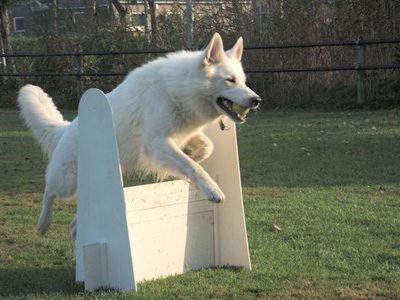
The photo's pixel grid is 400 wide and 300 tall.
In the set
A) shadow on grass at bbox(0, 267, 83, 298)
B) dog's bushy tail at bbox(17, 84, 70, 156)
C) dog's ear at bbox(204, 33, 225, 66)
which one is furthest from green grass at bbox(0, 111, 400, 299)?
dog's ear at bbox(204, 33, 225, 66)

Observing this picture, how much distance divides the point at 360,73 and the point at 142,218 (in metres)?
12.0

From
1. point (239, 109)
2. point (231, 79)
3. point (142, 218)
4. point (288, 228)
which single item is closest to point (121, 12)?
point (288, 228)

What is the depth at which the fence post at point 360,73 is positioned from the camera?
15.6 metres

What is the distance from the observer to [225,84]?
482 cm

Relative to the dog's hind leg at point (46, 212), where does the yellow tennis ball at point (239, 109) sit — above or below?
above

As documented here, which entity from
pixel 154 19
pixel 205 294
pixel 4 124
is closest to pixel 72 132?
pixel 205 294

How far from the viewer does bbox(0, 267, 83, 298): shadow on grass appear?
14.5 feet

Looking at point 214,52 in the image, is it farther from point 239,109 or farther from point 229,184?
point 229,184

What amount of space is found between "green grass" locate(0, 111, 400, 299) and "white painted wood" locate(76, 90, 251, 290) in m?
0.15

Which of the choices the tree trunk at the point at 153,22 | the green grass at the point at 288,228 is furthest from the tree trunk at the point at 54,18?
the green grass at the point at 288,228

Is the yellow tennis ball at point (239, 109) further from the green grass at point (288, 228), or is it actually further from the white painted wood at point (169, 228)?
the green grass at point (288, 228)

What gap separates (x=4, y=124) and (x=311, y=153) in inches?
314

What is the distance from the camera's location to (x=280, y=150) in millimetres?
10305

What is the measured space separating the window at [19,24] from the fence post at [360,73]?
42.6m
